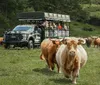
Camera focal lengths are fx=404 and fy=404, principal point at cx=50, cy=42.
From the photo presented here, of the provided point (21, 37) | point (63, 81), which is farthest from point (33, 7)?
point (63, 81)

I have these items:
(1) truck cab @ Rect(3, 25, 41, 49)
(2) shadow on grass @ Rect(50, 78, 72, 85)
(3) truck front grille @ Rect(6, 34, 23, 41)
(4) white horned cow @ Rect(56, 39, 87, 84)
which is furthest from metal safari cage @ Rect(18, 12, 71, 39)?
(4) white horned cow @ Rect(56, 39, 87, 84)

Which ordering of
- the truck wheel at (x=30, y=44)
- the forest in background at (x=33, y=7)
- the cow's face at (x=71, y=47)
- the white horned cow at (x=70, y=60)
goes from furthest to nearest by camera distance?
1. the forest in background at (x=33, y=7)
2. the truck wheel at (x=30, y=44)
3. the white horned cow at (x=70, y=60)
4. the cow's face at (x=71, y=47)

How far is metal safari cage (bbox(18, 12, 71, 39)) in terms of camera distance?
33.4m

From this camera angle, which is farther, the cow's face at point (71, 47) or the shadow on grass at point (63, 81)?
the shadow on grass at point (63, 81)

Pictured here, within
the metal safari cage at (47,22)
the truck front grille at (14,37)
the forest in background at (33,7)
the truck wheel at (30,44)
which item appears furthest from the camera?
the forest in background at (33,7)

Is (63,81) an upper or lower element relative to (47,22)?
upper

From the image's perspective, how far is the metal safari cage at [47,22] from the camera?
33.4 meters

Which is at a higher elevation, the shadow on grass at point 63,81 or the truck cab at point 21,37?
the shadow on grass at point 63,81

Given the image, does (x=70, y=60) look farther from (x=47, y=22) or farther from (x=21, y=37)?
(x=47, y=22)

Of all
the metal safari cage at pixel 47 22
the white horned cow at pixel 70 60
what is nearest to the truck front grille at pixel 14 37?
the metal safari cage at pixel 47 22

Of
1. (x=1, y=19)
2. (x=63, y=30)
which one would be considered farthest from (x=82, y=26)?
(x=63, y=30)

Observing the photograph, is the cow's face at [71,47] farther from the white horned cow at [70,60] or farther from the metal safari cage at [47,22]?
the metal safari cage at [47,22]

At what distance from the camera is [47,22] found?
34.2 meters

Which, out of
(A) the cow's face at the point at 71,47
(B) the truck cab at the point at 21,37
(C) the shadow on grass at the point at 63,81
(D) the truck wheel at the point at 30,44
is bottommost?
(D) the truck wheel at the point at 30,44
